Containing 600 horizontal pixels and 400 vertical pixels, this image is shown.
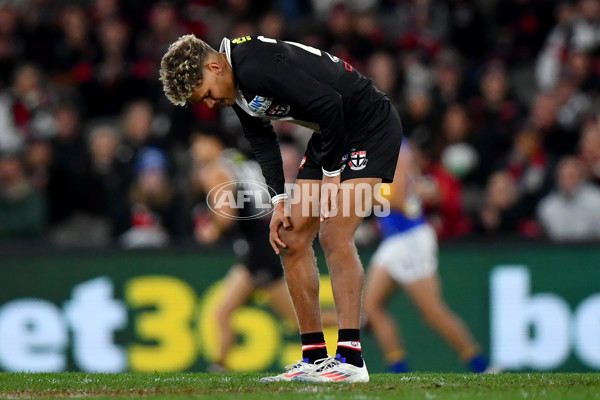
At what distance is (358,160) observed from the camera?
694cm

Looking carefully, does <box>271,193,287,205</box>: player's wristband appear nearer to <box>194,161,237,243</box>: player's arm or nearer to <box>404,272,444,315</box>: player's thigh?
<box>194,161,237,243</box>: player's arm

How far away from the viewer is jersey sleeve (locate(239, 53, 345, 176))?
20.9ft

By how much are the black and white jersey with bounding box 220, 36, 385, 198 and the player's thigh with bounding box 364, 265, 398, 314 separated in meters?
4.16

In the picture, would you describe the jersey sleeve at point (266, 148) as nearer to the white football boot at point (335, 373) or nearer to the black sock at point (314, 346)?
the black sock at point (314, 346)

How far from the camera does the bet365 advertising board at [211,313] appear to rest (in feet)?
38.1

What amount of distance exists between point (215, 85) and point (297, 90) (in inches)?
22.2

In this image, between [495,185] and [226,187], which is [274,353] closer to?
[226,187]

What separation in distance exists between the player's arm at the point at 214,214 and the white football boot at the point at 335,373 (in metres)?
4.05

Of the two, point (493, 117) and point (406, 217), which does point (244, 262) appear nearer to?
point (406, 217)

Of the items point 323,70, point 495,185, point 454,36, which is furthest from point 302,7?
point 323,70

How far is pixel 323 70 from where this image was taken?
22.1 ft

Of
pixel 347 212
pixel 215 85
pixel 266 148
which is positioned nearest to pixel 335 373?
pixel 347 212

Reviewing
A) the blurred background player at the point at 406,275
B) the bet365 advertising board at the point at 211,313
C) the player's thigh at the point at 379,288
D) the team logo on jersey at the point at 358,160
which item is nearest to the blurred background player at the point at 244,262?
the player's thigh at the point at 379,288

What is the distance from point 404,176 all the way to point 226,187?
186 centimetres
